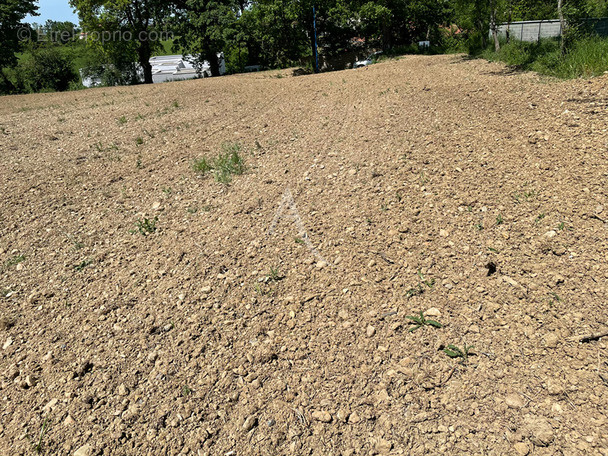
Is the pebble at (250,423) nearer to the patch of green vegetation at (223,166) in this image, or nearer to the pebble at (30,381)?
the pebble at (30,381)

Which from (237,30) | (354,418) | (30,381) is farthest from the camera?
(237,30)

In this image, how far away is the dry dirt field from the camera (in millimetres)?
2375

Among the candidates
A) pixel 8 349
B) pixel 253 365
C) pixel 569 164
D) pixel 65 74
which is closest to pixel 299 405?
pixel 253 365

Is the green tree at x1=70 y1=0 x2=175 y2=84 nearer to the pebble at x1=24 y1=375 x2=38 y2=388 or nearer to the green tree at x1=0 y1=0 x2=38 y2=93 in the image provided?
the green tree at x1=0 y1=0 x2=38 y2=93

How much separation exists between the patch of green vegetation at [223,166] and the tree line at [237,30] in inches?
520

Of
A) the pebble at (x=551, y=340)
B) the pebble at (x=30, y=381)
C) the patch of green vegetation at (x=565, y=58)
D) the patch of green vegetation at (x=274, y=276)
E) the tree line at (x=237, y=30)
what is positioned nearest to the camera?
the pebble at (x=551, y=340)

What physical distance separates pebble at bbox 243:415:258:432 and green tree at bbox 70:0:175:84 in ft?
82.2

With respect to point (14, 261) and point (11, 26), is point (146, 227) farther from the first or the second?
point (11, 26)

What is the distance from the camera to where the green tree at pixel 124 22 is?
22.4m

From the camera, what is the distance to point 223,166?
19.2ft

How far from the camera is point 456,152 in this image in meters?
4.97

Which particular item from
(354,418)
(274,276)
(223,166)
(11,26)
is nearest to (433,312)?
(354,418)

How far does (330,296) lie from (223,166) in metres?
3.25

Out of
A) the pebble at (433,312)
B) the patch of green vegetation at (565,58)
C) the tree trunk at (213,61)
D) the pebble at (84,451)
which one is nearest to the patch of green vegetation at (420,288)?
the pebble at (433,312)
